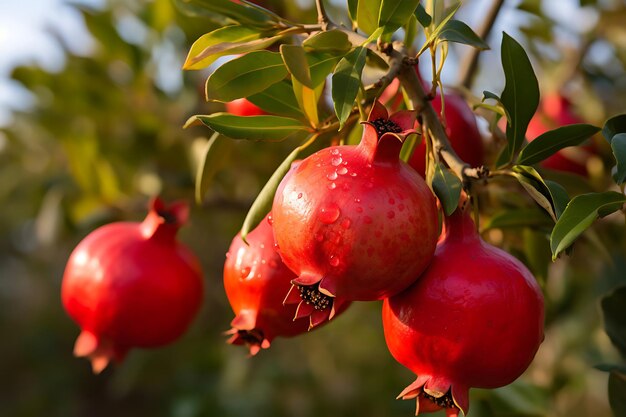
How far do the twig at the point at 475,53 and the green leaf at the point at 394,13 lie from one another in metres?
0.47

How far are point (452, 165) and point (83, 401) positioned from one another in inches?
199

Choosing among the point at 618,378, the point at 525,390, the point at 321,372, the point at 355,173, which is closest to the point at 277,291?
the point at 355,173

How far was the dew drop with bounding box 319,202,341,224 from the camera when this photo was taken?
22.8 inches

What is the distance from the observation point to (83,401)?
5.21m

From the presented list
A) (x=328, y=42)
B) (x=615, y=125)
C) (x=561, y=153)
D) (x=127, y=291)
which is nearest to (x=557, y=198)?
(x=615, y=125)

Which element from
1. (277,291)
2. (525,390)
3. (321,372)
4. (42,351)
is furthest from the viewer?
(42,351)

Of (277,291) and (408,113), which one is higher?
(408,113)

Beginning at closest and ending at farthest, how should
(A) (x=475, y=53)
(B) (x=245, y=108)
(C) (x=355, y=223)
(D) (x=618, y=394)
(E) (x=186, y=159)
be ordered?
(C) (x=355, y=223) < (D) (x=618, y=394) < (B) (x=245, y=108) < (A) (x=475, y=53) < (E) (x=186, y=159)

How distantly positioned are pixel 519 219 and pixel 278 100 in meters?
0.33

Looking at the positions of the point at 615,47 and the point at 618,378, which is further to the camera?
the point at 615,47

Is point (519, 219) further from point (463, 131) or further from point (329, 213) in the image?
point (329, 213)

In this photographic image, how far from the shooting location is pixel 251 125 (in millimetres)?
730

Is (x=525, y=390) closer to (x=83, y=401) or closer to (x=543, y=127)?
(x=543, y=127)

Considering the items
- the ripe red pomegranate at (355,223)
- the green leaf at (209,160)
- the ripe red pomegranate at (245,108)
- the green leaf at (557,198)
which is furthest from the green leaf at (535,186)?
the ripe red pomegranate at (245,108)
